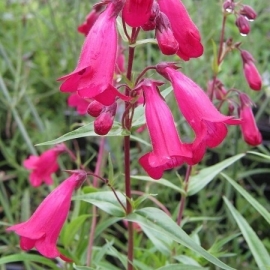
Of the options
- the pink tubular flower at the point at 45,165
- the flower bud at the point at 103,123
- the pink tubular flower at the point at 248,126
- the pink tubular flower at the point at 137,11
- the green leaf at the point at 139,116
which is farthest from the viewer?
the pink tubular flower at the point at 45,165

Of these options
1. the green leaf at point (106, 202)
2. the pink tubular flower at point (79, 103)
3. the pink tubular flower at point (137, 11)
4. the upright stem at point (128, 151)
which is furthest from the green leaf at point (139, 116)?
the pink tubular flower at point (79, 103)

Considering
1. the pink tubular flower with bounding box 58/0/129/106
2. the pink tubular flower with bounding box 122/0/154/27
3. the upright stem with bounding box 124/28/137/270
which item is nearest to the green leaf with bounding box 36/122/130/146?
the upright stem with bounding box 124/28/137/270

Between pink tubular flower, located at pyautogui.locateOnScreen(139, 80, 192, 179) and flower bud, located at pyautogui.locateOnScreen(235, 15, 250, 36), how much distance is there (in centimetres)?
46

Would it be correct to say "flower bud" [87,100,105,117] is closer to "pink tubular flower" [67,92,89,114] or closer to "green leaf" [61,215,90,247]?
"green leaf" [61,215,90,247]

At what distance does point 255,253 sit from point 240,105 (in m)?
0.39

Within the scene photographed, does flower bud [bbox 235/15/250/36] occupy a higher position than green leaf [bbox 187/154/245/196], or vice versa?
flower bud [bbox 235/15/250/36]

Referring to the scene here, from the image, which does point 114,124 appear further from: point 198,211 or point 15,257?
point 198,211

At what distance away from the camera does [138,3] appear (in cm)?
93

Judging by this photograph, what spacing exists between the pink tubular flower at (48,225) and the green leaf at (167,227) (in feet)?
0.43

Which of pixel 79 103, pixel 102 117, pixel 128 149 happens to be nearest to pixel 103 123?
pixel 102 117

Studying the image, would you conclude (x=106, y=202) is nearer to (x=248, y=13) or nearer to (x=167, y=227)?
(x=167, y=227)

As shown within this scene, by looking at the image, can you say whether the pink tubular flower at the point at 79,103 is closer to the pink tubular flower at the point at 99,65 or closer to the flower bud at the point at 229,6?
the flower bud at the point at 229,6

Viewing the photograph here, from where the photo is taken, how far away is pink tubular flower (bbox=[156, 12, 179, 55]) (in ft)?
3.21

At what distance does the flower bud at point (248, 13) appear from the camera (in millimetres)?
1457
